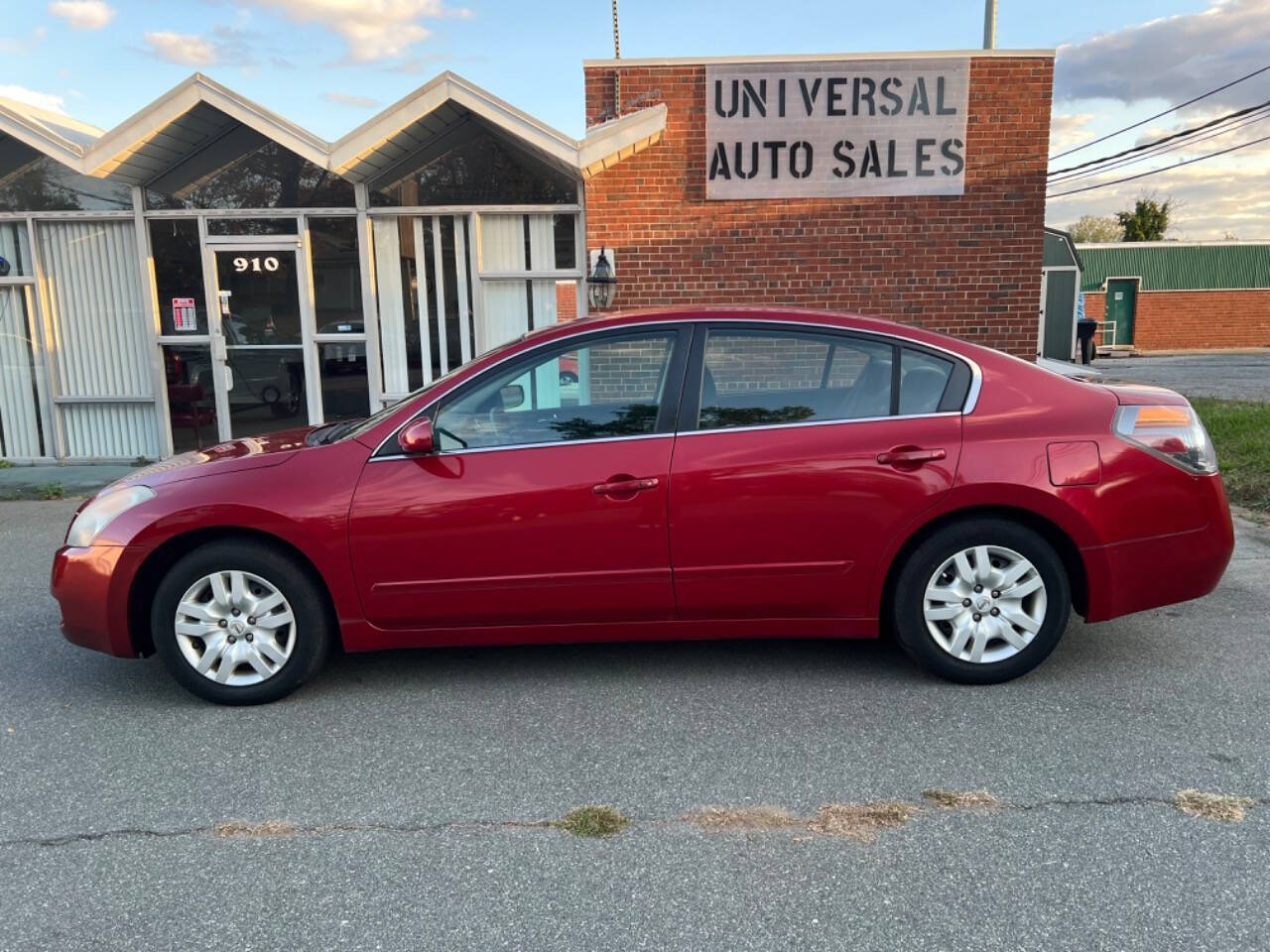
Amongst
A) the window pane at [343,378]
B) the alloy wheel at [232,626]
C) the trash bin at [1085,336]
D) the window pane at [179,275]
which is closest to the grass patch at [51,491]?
the window pane at [179,275]

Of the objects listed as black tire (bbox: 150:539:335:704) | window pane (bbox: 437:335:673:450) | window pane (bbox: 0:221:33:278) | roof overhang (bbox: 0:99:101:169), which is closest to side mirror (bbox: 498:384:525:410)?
window pane (bbox: 437:335:673:450)

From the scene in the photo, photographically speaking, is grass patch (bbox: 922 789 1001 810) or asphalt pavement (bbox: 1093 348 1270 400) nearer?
grass patch (bbox: 922 789 1001 810)

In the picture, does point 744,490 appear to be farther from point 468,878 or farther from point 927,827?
point 468,878

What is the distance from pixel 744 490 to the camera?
384 centimetres

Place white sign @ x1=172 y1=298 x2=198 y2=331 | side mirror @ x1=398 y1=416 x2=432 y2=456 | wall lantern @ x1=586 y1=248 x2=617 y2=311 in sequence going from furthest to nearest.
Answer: white sign @ x1=172 y1=298 x2=198 y2=331 < wall lantern @ x1=586 y1=248 x2=617 y2=311 < side mirror @ x1=398 y1=416 x2=432 y2=456

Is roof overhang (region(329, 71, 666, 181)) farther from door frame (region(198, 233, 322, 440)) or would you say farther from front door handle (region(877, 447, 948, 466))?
front door handle (region(877, 447, 948, 466))

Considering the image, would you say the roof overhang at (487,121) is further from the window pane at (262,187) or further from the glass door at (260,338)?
the glass door at (260,338)

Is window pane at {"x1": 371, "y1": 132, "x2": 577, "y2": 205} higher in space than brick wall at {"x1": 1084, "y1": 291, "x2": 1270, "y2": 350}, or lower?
higher

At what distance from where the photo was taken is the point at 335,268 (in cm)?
942

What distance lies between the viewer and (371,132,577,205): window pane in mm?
9250

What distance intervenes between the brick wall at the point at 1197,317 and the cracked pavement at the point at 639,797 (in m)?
→ 32.0

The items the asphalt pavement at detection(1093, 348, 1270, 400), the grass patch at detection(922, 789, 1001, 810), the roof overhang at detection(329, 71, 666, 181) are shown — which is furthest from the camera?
the asphalt pavement at detection(1093, 348, 1270, 400)

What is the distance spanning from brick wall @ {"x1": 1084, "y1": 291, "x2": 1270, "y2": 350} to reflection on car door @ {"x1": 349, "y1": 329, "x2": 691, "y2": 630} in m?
32.8

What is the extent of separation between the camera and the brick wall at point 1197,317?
32.4 m
